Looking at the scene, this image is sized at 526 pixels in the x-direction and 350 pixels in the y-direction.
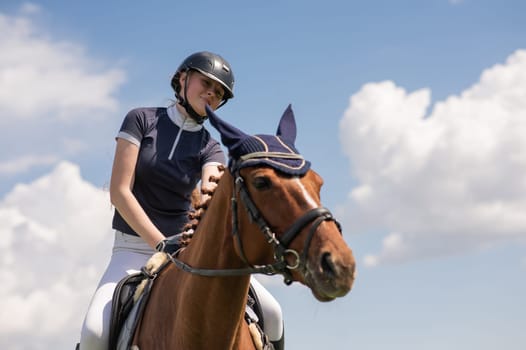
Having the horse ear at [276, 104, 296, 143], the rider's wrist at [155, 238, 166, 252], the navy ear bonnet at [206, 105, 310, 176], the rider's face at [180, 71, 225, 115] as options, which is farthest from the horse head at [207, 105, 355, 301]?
the rider's face at [180, 71, 225, 115]

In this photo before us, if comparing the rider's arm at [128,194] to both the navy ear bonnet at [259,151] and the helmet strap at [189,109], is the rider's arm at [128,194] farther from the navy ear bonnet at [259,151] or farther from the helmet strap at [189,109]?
the navy ear bonnet at [259,151]

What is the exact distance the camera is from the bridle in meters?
5.16

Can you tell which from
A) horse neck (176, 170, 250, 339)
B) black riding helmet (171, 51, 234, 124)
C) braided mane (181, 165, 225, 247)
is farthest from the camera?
black riding helmet (171, 51, 234, 124)

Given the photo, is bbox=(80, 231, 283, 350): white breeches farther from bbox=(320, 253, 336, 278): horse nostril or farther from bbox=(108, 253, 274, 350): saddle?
bbox=(320, 253, 336, 278): horse nostril

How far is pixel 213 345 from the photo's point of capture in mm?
5957

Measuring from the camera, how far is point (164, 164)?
8.21m

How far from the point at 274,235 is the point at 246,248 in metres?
0.40

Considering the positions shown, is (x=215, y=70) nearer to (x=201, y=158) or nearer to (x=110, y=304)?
(x=201, y=158)

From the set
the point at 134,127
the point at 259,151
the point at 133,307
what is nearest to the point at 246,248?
the point at 259,151

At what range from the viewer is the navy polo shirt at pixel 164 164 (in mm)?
8211

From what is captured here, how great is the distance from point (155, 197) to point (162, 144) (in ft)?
2.23

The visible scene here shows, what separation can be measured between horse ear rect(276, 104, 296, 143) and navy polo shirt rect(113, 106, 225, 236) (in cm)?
194

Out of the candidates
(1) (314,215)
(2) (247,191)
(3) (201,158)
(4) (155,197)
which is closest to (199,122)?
(3) (201,158)

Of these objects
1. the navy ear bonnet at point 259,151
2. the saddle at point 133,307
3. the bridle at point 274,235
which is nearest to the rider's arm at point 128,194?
the saddle at point 133,307
